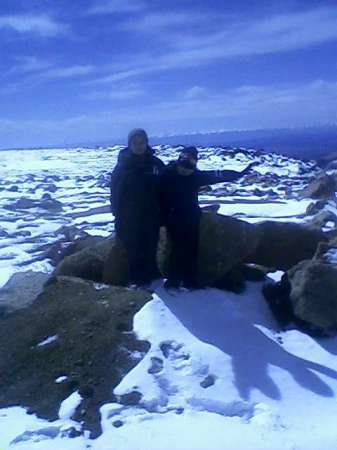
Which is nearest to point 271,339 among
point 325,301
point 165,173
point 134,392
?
point 325,301

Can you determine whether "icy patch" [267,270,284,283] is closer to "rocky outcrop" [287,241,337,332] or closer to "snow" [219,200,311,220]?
"rocky outcrop" [287,241,337,332]

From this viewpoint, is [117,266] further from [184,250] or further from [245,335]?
[245,335]

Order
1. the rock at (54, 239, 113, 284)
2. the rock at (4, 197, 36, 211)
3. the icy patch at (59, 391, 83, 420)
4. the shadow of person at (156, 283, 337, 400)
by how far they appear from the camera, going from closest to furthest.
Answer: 1. the icy patch at (59, 391, 83, 420)
2. the shadow of person at (156, 283, 337, 400)
3. the rock at (54, 239, 113, 284)
4. the rock at (4, 197, 36, 211)

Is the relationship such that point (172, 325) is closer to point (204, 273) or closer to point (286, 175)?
point (204, 273)

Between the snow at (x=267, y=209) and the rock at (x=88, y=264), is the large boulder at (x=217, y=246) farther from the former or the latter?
the snow at (x=267, y=209)

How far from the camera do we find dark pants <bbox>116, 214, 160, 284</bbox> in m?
7.95

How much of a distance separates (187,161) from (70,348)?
2.82 m

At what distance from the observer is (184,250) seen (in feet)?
26.0

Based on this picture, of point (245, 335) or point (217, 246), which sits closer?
point (245, 335)

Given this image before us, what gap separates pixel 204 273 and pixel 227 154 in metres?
43.8

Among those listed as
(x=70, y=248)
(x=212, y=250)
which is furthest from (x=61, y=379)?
(x=70, y=248)

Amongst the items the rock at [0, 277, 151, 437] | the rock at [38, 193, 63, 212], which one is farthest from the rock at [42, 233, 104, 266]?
the rock at [38, 193, 63, 212]

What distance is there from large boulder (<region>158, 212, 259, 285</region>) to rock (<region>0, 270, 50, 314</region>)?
1920mm

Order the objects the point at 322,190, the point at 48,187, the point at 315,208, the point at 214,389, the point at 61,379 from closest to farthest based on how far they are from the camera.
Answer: the point at 214,389 < the point at 61,379 < the point at 315,208 < the point at 322,190 < the point at 48,187
